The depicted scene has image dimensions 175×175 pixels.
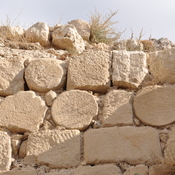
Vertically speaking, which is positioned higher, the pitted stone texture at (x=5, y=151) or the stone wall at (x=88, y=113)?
the stone wall at (x=88, y=113)

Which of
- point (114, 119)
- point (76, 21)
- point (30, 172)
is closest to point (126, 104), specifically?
point (114, 119)

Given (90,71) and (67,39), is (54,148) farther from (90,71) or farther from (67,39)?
(67,39)

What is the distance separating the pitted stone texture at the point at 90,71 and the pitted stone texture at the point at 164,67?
0.47 m

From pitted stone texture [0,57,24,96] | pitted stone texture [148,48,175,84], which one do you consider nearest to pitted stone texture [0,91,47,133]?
pitted stone texture [0,57,24,96]

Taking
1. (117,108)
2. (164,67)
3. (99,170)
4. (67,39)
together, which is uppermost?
(67,39)

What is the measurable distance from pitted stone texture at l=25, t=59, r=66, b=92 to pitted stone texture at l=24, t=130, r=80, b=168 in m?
0.54

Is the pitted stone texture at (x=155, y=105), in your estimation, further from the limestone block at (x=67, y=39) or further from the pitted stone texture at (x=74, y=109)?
the limestone block at (x=67, y=39)

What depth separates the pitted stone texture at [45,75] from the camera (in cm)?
375

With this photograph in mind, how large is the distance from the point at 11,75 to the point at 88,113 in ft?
3.21

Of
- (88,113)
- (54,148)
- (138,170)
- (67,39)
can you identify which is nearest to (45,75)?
(88,113)

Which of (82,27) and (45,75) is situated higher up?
(82,27)

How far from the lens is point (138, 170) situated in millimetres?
3086

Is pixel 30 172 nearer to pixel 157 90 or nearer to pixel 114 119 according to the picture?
pixel 114 119

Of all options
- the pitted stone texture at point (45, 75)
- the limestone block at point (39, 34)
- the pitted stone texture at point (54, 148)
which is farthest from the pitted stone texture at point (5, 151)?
the limestone block at point (39, 34)
